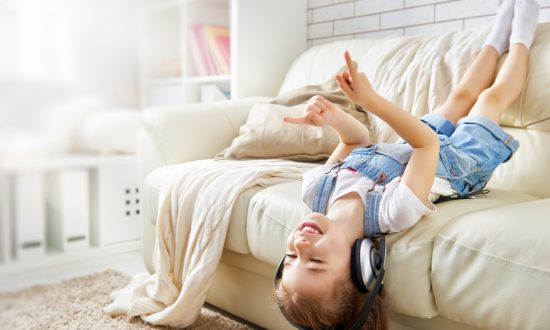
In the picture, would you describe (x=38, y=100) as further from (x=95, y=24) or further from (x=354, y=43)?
(x=354, y=43)

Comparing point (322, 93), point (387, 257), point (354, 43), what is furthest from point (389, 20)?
point (387, 257)

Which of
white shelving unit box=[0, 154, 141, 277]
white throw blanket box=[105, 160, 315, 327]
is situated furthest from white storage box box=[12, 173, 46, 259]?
white throw blanket box=[105, 160, 315, 327]

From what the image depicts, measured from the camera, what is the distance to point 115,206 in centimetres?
29

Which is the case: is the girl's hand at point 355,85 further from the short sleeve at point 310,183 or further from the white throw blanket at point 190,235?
the white throw blanket at point 190,235

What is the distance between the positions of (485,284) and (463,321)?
10 centimetres

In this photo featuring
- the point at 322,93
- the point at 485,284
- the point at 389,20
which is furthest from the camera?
the point at 389,20

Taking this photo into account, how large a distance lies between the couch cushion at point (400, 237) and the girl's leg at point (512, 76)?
0.78ft

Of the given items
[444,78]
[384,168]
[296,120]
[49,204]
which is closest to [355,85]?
[296,120]

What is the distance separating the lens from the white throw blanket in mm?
1466

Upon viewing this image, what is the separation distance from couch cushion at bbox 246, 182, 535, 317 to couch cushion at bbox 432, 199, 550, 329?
26mm

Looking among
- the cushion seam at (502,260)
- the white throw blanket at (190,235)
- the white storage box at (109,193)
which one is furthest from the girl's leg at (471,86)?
the white storage box at (109,193)

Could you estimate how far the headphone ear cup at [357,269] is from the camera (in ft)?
3.46

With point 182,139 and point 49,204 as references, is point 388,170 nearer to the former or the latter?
point 182,139

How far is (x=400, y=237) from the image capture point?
108 centimetres
